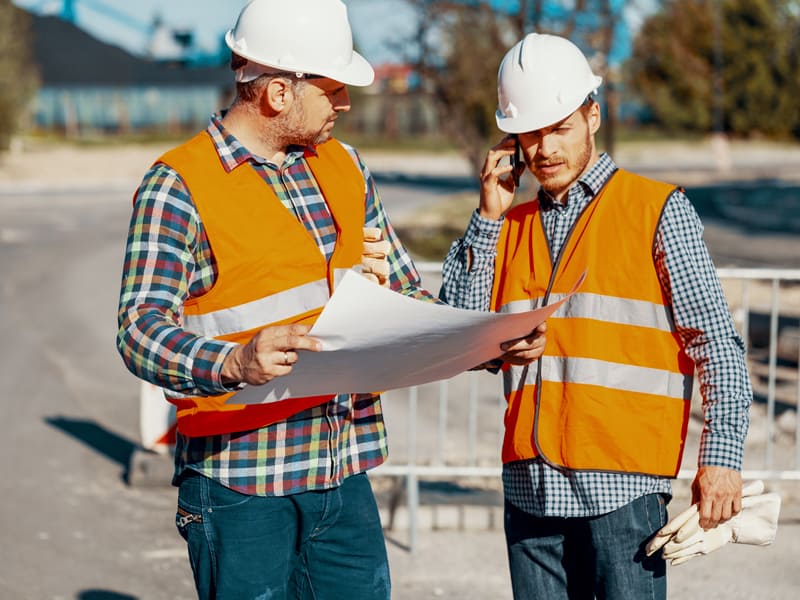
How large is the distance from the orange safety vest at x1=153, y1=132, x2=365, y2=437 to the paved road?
2678mm

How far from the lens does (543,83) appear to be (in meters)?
2.86

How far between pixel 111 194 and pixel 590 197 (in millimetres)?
27195

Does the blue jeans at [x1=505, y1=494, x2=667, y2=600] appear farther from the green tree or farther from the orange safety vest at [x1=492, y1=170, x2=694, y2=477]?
the green tree

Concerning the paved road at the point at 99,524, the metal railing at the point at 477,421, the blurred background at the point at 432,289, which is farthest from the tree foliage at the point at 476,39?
the paved road at the point at 99,524

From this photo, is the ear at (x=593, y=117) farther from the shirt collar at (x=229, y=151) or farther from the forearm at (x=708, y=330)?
the shirt collar at (x=229, y=151)

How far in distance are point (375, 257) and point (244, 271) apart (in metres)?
0.44

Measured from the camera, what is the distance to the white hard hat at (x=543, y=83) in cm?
286

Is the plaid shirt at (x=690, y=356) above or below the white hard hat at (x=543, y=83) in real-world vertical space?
below

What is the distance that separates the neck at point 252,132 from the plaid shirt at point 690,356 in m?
0.72

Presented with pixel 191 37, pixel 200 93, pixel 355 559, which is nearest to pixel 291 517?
pixel 355 559

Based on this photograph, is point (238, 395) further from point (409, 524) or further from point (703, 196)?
point (703, 196)

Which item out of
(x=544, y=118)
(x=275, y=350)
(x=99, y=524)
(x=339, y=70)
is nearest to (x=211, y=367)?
(x=275, y=350)

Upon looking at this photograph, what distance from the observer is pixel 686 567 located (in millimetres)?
5434

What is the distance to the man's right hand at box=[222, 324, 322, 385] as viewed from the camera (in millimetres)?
2285
